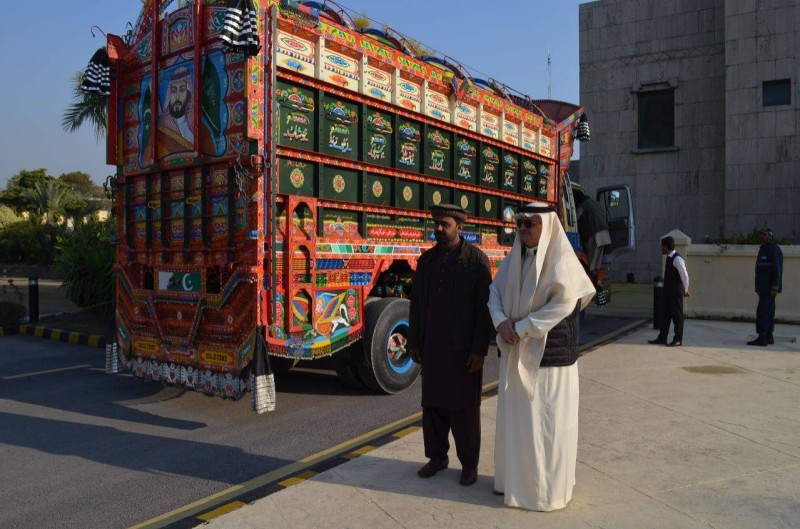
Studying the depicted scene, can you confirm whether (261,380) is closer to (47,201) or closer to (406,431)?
(406,431)

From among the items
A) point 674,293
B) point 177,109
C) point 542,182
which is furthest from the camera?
point 542,182

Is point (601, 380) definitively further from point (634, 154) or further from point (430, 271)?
point (634, 154)

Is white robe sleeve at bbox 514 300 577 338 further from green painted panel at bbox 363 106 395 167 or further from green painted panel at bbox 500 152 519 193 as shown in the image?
green painted panel at bbox 500 152 519 193

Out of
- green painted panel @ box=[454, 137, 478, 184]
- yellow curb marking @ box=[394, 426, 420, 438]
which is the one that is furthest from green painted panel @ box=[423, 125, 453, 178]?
yellow curb marking @ box=[394, 426, 420, 438]

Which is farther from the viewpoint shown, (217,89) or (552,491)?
(217,89)

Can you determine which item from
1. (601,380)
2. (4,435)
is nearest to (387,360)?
(601,380)

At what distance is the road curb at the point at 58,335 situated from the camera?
1067 cm

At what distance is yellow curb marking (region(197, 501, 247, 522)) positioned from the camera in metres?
3.74

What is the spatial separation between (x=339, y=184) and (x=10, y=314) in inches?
365

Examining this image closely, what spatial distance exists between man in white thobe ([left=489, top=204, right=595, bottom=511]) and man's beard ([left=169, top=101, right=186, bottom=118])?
12.1ft

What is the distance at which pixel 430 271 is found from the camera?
430 centimetres

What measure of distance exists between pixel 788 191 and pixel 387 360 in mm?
16552

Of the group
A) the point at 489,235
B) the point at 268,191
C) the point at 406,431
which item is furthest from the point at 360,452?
the point at 489,235

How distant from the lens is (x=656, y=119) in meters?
21.2
